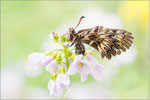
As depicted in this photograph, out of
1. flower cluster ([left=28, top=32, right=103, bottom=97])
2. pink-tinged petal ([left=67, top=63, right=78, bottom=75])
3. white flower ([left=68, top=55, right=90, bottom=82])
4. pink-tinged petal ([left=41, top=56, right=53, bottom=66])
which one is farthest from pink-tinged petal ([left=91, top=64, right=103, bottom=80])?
pink-tinged petal ([left=41, top=56, right=53, bottom=66])

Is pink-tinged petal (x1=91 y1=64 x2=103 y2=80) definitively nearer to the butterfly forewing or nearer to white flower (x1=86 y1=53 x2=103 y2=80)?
white flower (x1=86 y1=53 x2=103 y2=80)

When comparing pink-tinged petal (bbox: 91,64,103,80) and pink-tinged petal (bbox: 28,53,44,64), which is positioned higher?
pink-tinged petal (bbox: 28,53,44,64)

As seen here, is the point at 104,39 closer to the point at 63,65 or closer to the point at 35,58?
the point at 63,65

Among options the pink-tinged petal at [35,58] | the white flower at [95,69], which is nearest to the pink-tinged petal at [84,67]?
the white flower at [95,69]

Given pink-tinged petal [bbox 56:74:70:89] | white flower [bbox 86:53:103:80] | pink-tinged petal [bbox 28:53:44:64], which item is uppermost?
pink-tinged petal [bbox 28:53:44:64]

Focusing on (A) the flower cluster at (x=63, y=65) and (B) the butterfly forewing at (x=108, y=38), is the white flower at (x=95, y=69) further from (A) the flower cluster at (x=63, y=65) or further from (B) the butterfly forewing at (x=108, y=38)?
(B) the butterfly forewing at (x=108, y=38)

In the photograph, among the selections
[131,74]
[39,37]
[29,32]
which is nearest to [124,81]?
[131,74]
